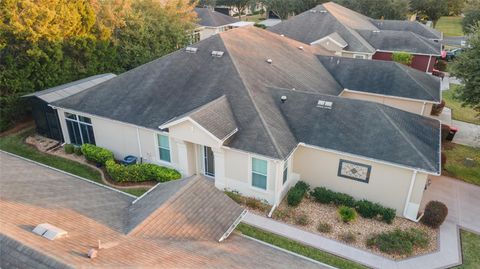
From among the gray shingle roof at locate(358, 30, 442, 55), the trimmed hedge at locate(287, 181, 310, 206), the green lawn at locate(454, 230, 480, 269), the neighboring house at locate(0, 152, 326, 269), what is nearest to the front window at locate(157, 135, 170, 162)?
the neighboring house at locate(0, 152, 326, 269)

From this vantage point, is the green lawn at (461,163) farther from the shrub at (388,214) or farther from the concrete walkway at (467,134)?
the shrub at (388,214)

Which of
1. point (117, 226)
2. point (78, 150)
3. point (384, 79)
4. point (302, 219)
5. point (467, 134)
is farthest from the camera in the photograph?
point (384, 79)

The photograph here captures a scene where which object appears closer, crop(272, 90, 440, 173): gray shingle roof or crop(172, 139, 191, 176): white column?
crop(272, 90, 440, 173): gray shingle roof

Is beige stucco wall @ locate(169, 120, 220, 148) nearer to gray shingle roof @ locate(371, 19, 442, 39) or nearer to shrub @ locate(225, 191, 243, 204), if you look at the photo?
shrub @ locate(225, 191, 243, 204)

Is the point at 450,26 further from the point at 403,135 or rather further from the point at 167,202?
the point at 167,202

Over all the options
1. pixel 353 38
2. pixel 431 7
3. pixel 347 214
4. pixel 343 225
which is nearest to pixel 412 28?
pixel 353 38

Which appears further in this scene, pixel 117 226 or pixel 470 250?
pixel 470 250
